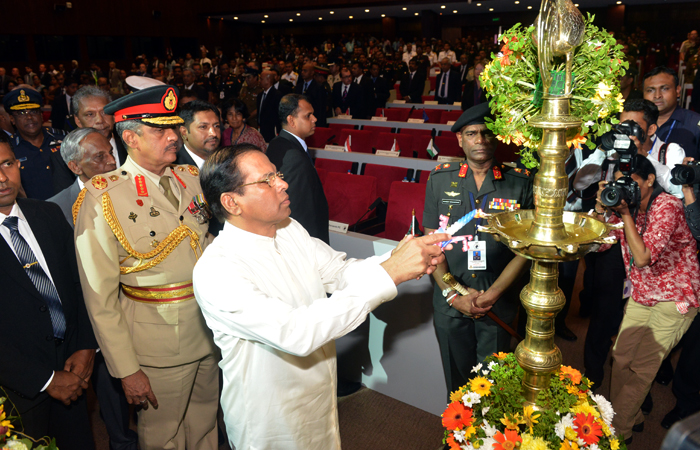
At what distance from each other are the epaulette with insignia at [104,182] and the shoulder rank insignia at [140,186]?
42mm

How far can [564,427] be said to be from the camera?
3.53 ft

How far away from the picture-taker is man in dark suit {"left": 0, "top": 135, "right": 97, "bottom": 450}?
1646 mm

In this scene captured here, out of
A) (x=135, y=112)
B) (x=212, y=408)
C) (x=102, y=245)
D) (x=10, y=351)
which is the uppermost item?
(x=135, y=112)

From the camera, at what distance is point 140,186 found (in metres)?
1.88

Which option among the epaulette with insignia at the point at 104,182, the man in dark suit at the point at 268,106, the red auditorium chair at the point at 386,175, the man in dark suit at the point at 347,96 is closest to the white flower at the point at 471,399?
the epaulette with insignia at the point at 104,182

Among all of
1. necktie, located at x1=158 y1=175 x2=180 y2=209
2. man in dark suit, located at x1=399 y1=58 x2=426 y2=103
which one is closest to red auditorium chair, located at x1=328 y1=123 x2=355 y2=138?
man in dark suit, located at x1=399 y1=58 x2=426 y2=103

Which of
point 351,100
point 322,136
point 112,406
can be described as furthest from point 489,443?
point 351,100

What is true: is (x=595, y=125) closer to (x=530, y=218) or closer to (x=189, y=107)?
(x=530, y=218)

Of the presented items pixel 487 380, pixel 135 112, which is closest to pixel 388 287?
pixel 487 380

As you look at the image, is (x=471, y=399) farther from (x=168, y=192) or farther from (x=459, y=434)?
(x=168, y=192)

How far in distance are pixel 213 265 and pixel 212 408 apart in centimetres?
110

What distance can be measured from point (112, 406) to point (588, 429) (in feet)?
7.06

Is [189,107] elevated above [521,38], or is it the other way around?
[521,38]

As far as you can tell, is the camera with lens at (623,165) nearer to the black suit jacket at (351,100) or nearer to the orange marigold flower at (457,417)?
the orange marigold flower at (457,417)
